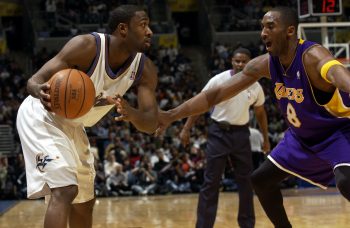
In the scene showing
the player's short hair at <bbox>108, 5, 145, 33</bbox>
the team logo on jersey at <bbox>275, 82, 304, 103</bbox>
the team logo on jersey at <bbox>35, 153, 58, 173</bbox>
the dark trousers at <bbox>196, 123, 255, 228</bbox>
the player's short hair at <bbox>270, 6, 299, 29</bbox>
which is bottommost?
the dark trousers at <bbox>196, 123, 255, 228</bbox>

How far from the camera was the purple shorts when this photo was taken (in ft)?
13.3

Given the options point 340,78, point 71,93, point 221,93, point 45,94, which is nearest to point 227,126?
point 221,93

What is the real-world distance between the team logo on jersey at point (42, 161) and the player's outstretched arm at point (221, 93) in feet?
3.28

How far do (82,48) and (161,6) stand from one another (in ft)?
62.0

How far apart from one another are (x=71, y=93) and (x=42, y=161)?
1.53 feet

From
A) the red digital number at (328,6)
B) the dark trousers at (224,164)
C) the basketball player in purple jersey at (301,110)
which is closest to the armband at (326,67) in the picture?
the basketball player in purple jersey at (301,110)

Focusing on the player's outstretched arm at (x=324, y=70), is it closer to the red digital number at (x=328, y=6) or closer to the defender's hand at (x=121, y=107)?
the defender's hand at (x=121, y=107)

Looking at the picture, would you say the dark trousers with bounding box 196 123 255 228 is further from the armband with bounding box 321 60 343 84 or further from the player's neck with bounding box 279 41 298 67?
the armband with bounding box 321 60 343 84

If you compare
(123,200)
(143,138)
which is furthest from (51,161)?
(143,138)

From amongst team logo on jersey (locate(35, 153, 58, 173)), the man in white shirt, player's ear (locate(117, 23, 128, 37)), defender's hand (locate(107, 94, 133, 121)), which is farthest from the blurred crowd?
team logo on jersey (locate(35, 153, 58, 173))

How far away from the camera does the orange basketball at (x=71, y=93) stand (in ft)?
12.4

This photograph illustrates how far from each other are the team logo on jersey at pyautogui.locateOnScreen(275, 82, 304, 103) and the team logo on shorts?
1.63m

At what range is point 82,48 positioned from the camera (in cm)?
406

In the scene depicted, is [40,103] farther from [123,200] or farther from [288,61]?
[123,200]
